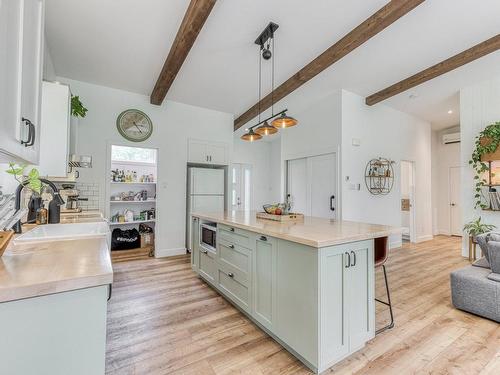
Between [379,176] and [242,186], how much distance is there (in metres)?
3.69

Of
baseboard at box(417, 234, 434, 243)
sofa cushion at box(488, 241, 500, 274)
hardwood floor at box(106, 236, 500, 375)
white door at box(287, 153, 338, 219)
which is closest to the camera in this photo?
hardwood floor at box(106, 236, 500, 375)

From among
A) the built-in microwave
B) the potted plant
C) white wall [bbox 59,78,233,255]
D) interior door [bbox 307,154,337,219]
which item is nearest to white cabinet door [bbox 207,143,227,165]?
white wall [bbox 59,78,233,255]

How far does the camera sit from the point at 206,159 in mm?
5141

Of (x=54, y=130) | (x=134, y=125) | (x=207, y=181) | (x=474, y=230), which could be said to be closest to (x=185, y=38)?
(x=54, y=130)

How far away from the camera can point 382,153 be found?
5.32 meters

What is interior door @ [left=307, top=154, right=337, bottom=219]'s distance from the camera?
4801 millimetres

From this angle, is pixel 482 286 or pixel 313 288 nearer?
pixel 313 288

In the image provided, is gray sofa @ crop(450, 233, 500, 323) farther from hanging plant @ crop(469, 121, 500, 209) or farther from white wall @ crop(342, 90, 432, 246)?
hanging plant @ crop(469, 121, 500, 209)

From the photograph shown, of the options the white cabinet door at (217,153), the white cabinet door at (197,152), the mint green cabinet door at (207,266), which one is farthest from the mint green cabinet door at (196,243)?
the white cabinet door at (217,153)

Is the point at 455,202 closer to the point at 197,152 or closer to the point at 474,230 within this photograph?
the point at 474,230

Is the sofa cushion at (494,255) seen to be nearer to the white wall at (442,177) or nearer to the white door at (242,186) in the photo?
the white wall at (442,177)

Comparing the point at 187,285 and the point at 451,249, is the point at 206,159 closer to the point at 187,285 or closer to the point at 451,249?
the point at 187,285

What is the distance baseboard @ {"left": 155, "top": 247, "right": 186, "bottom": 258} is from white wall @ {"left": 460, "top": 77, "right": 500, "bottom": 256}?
17.6 ft

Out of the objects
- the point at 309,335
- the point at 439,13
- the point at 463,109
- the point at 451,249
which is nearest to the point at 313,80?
the point at 439,13
